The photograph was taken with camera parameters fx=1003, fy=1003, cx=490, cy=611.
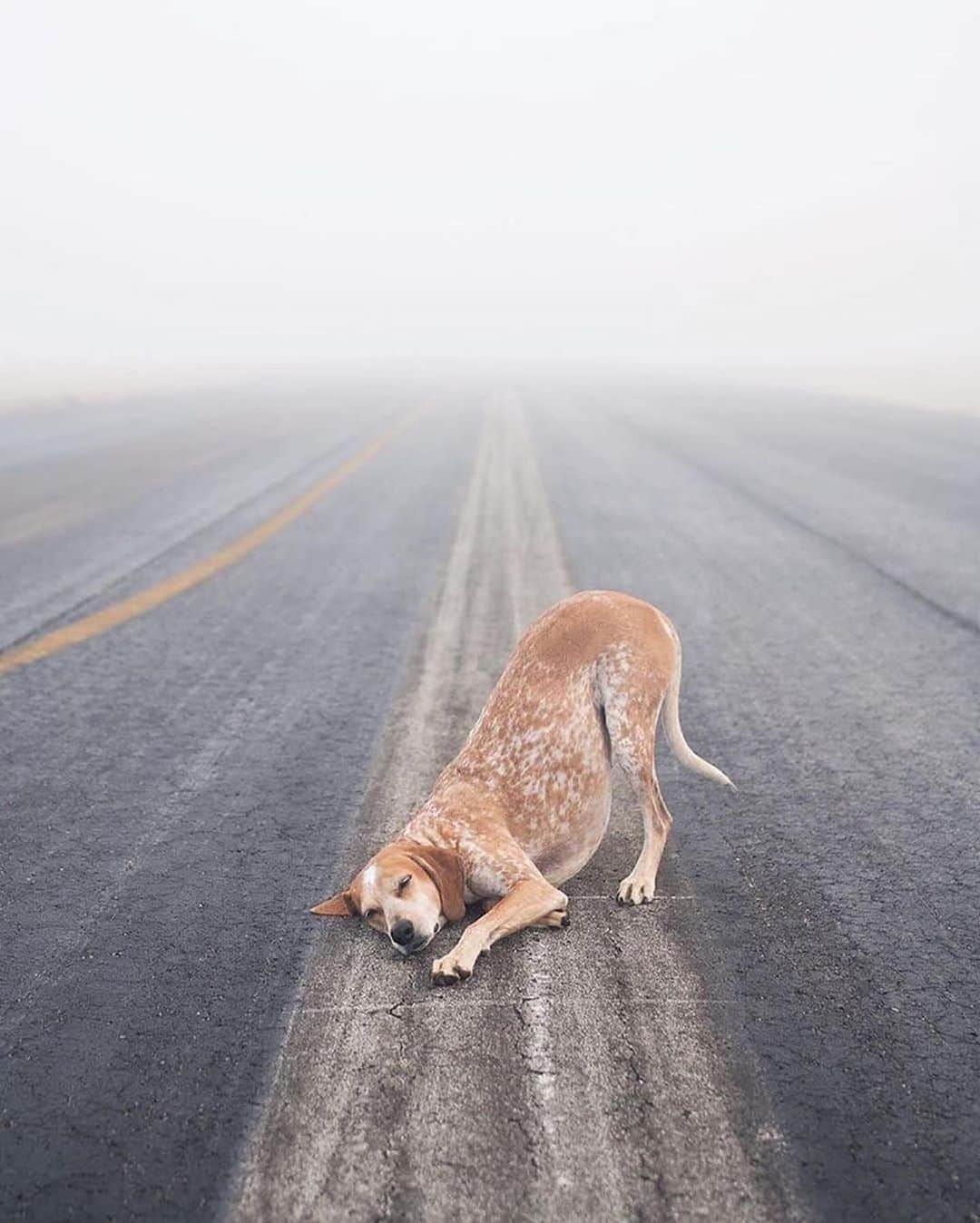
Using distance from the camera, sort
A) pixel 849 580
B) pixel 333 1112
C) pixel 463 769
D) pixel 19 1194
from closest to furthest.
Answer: pixel 19 1194, pixel 333 1112, pixel 463 769, pixel 849 580

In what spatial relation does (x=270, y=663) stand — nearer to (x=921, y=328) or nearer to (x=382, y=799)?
(x=382, y=799)

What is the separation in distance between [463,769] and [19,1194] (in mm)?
2215

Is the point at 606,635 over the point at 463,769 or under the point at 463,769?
over

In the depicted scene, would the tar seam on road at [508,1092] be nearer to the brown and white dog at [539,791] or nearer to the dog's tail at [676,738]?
the brown and white dog at [539,791]

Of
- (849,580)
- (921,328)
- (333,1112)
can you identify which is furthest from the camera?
(921,328)

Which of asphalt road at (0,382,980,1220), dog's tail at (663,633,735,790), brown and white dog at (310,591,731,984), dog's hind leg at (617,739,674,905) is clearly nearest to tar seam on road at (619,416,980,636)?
asphalt road at (0,382,980,1220)

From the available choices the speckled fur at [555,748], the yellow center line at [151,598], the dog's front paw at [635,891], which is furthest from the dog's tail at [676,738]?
the yellow center line at [151,598]

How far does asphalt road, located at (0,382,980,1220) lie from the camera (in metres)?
2.64

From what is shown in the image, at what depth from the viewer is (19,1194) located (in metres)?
2.54

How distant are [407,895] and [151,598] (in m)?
5.95

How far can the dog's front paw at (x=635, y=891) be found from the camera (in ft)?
13.0

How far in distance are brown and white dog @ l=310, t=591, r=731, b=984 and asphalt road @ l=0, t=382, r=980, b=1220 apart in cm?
14

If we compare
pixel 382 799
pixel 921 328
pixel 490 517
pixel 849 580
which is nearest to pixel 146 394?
pixel 490 517

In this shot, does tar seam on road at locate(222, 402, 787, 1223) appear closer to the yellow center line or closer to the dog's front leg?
the dog's front leg
